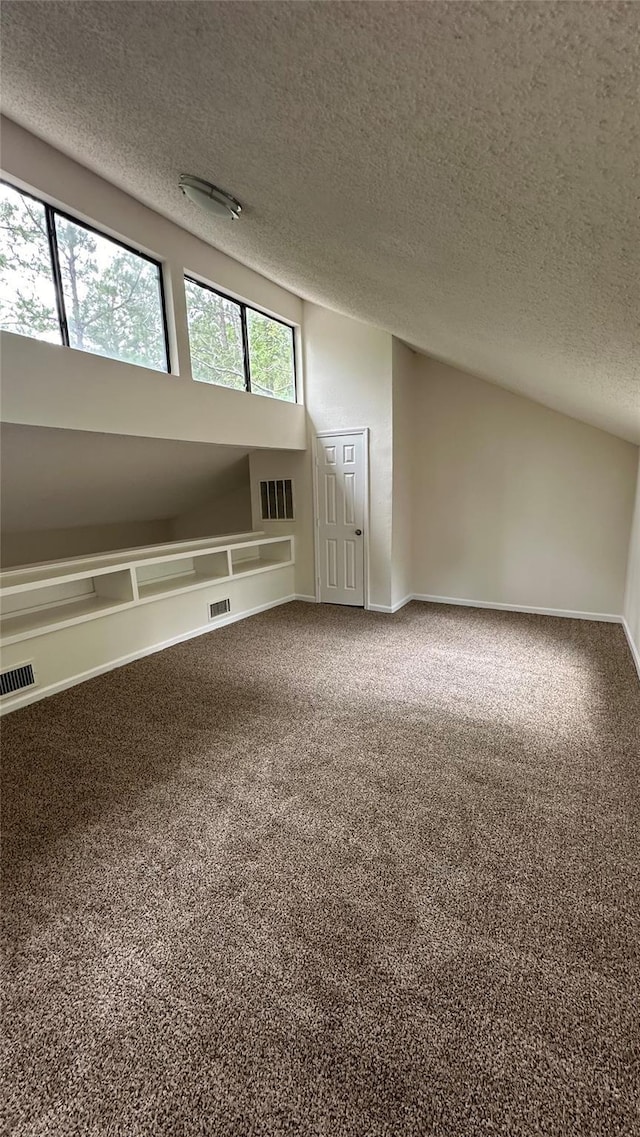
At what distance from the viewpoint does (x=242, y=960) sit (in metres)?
1.29

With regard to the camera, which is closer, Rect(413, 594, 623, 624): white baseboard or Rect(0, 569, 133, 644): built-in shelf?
Rect(0, 569, 133, 644): built-in shelf

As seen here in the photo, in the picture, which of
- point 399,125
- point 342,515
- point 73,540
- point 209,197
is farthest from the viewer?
point 73,540

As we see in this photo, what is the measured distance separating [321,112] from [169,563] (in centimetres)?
390

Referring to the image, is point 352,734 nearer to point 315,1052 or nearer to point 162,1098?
point 315,1052

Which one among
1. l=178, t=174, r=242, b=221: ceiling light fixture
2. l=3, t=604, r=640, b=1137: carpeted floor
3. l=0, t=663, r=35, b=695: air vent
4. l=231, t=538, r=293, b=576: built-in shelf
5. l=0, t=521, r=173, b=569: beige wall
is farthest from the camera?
l=231, t=538, r=293, b=576: built-in shelf

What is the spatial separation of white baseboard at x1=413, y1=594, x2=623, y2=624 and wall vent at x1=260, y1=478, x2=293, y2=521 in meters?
1.84

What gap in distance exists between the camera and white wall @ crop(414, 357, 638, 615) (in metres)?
4.14

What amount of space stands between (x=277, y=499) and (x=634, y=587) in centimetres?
361

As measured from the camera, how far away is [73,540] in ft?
16.6

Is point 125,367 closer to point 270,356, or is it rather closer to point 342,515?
point 270,356

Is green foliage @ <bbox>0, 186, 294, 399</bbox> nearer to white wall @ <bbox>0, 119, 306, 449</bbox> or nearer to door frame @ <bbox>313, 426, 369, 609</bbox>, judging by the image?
white wall @ <bbox>0, 119, 306, 449</bbox>

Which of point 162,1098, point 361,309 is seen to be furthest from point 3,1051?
point 361,309

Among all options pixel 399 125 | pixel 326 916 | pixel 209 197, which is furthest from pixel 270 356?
pixel 326 916

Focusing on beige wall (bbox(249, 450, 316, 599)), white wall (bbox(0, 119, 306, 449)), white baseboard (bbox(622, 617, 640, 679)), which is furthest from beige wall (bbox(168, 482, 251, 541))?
white baseboard (bbox(622, 617, 640, 679))
